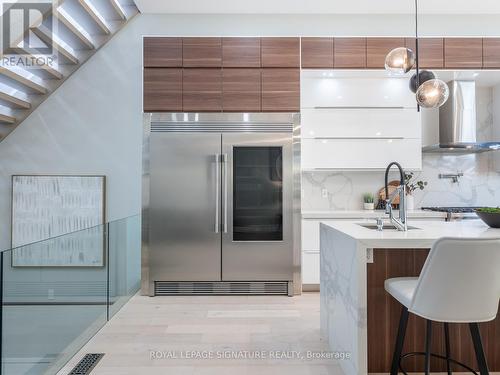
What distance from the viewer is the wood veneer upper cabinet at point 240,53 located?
12.4 feet

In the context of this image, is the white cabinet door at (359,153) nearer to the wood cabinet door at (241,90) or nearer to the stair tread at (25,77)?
the wood cabinet door at (241,90)

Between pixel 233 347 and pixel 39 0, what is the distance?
3.22 meters

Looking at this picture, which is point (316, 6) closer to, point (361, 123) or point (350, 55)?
point (350, 55)

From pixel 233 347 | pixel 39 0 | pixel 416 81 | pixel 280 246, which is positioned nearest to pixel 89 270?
pixel 233 347

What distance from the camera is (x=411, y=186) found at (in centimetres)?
417

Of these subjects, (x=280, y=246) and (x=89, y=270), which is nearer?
(x=89, y=270)

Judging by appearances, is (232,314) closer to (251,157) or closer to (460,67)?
(251,157)

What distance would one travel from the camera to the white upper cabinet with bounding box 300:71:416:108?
12.5 feet

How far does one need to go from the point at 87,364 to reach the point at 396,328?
198 centimetres

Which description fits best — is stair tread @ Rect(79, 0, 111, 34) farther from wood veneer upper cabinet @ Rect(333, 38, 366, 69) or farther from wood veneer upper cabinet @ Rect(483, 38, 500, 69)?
wood veneer upper cabinet @ Rect(483, 38, 500, 69)

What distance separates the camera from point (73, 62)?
386cm

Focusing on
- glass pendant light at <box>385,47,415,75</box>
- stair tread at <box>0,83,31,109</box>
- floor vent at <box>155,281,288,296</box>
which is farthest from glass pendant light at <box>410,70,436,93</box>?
stair tread at <box>0,83,31,109</box>

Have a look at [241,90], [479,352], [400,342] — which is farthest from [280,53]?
[479,352]

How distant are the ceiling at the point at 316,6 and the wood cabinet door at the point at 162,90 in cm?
76
